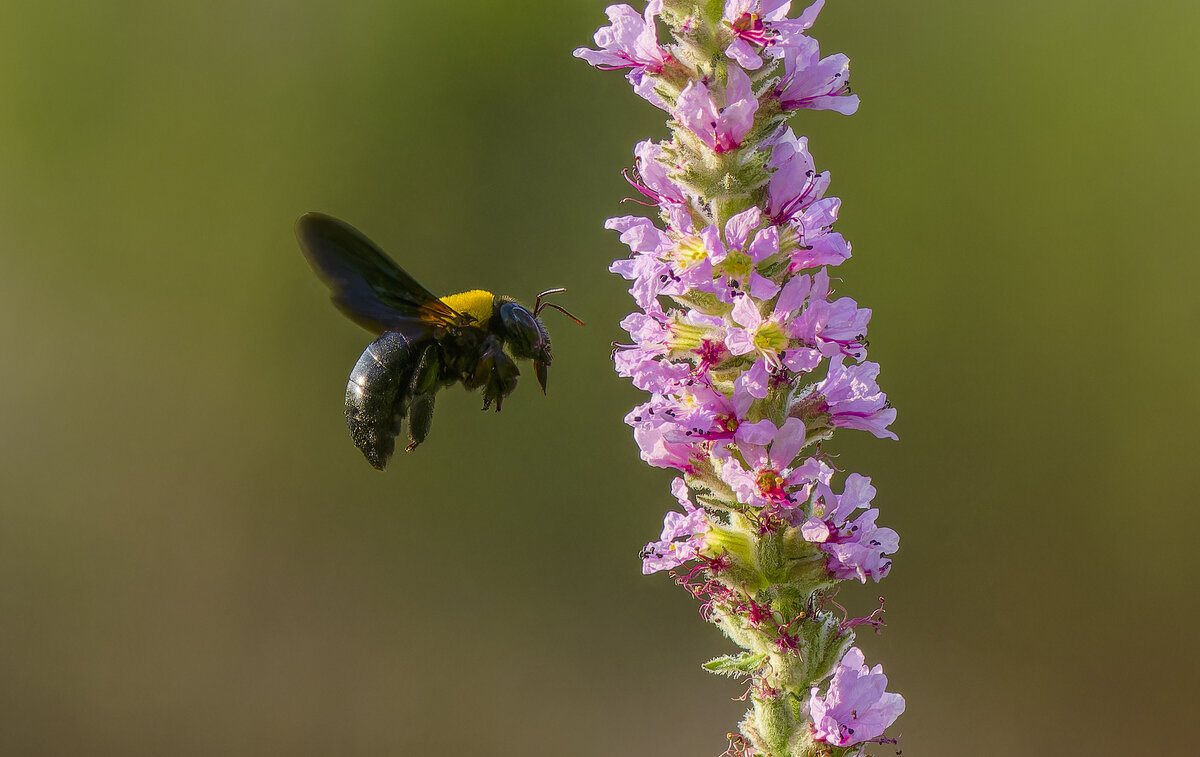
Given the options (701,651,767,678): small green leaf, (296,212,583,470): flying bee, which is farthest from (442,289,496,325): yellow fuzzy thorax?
(701,651,767,678): small green leaf

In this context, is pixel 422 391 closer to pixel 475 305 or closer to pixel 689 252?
pixel 475 305

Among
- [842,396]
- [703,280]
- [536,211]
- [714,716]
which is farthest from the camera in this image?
[536,211]

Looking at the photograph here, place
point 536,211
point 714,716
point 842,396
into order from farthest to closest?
point 536,211, point 714,716, point 842,396

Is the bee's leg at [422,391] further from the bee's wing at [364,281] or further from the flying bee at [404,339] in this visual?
the bee's wing at [364,281]

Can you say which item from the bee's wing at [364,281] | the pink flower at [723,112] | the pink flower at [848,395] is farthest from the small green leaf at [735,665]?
the bee's wing at [364,281]

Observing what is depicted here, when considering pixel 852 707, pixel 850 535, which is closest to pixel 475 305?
pixel 850 535
